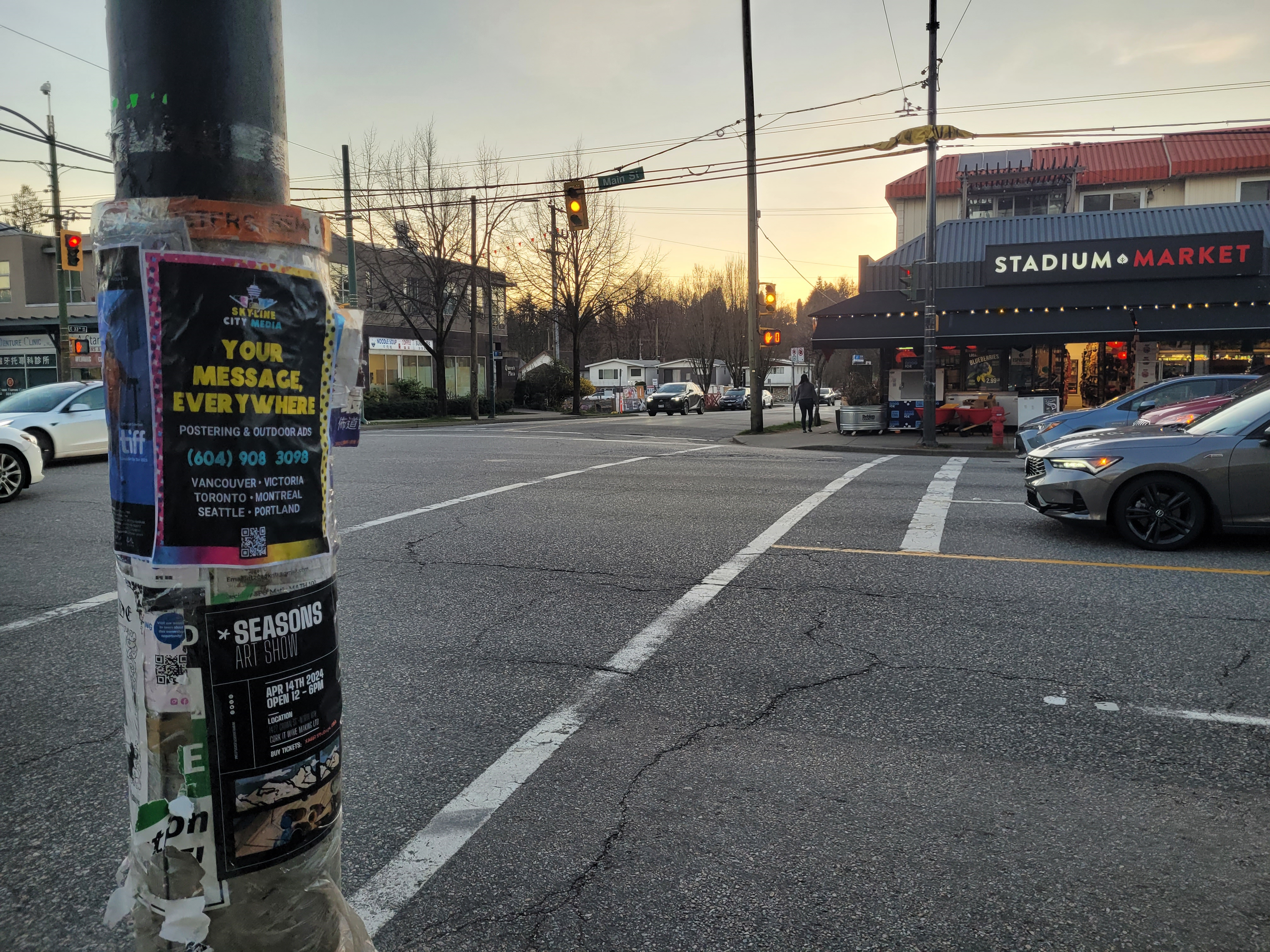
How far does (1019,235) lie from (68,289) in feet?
154

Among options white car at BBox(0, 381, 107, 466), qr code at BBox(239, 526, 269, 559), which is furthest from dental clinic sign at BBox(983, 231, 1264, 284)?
qr code at BBox(239, 526, 269, 559)

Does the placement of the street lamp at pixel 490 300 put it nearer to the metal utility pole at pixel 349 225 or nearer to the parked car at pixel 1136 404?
the metal utility pole at pixel 349 225

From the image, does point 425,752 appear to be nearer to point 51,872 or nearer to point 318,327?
point 51,872

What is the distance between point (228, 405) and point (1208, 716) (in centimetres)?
448

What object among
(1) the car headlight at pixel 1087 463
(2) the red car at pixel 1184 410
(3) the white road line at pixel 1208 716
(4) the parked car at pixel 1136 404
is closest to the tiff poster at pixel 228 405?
(3) the white road line at pixel 1208 716

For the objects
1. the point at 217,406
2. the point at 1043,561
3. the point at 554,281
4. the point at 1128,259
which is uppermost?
the point at 554,281

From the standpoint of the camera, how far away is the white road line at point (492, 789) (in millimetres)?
2928

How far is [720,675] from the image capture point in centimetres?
498

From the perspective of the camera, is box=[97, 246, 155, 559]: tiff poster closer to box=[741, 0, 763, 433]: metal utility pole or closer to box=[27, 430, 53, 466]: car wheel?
box=[27, 430, 53, 466]: car wheel

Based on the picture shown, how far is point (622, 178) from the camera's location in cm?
2353

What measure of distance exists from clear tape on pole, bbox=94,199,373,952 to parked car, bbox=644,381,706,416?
148 feet

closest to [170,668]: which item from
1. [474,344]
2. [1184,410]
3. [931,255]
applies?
[1184,410]

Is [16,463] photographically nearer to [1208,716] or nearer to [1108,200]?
[1208,716]

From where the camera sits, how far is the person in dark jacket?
92.3 feet
